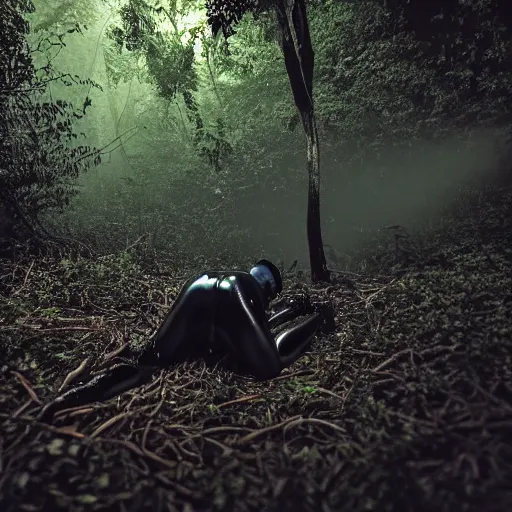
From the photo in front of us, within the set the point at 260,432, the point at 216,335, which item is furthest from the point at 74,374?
the point at 260,432

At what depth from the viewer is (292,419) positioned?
2213mm

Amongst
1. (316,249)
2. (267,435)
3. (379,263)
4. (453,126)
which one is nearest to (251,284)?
(267,435)

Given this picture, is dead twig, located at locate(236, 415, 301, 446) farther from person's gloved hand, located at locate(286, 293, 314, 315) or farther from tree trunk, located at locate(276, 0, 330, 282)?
tree trunk, located at locate(276, 0, 330, 282)

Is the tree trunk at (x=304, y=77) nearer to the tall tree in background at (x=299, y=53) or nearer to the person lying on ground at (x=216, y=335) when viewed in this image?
the tall tree in background at (x=299, y=53)

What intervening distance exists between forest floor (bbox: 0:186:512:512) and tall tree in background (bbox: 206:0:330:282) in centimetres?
190

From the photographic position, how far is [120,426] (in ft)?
6.86

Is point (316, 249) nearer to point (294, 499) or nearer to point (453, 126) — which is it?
point (294, 499)

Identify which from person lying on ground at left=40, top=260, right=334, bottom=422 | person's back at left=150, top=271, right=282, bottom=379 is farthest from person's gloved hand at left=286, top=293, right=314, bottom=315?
A: person's back at left=150, top=271, right=282, bottom=379

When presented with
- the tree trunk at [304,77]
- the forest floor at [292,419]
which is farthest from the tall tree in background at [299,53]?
the forest floor at [292,419]

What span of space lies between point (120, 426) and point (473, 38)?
26.8 feet

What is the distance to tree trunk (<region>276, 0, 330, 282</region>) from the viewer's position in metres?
4.88

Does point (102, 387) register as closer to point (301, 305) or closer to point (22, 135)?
point (301, 305)

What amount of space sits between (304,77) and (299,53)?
0.30 metres

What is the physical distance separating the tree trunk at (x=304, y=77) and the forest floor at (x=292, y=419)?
1699mm
